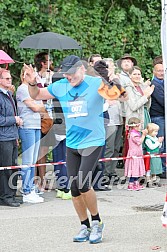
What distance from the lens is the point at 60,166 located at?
10617 mm

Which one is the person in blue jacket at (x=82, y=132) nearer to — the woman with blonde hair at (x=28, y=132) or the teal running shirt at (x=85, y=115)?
the teal running shirt at (x=85, y=115)

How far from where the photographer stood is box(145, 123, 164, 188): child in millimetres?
11289

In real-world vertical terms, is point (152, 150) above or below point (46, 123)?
below

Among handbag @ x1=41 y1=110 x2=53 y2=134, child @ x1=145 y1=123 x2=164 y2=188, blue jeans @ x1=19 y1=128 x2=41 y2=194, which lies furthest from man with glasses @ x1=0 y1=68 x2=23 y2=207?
child @ x1=145 y1=123 x2=164 y2=188

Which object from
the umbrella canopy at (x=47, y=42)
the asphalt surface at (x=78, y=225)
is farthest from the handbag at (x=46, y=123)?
the umbrella canopy at (x=47, y=42)

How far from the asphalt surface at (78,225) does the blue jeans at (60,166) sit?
0.22 m

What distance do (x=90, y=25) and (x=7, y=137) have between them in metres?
5.90

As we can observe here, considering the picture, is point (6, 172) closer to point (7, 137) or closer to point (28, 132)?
point (7, 137)

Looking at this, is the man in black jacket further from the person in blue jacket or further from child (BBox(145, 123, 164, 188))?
the person in blue jacket

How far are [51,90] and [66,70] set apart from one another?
0.33m

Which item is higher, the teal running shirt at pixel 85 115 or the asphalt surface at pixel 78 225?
the teal running shirt at pixel 85 115

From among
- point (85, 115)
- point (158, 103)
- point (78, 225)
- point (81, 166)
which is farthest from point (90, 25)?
point (81, 166)

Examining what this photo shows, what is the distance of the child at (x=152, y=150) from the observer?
1129 centimetres

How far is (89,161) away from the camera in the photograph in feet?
24.5
